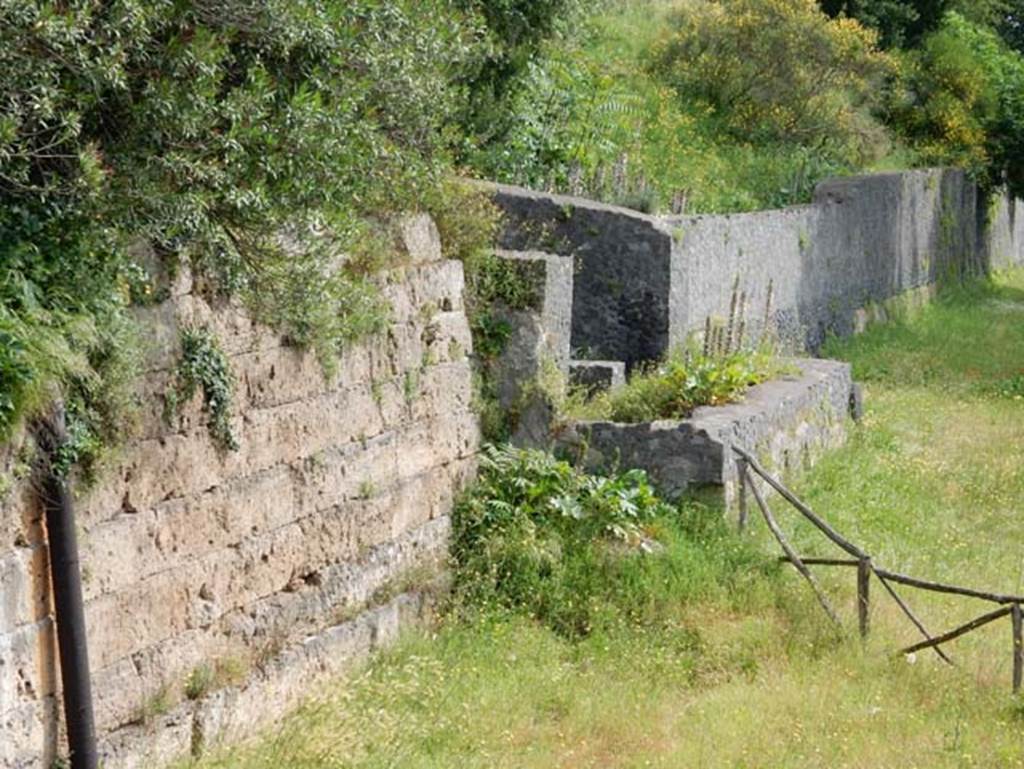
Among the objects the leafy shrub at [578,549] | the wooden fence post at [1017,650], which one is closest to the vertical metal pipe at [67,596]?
the leafy shrub at [578,549]

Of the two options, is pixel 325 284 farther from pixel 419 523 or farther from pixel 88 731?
pixel 88 731

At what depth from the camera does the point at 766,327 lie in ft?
61.9

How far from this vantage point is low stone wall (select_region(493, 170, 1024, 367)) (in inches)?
587

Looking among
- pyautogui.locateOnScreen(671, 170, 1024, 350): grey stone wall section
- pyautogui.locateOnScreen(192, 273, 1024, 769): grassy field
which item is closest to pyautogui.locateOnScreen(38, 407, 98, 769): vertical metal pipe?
pyautogui.locateOnScreen(192, 273, 1024, 769): grassy field

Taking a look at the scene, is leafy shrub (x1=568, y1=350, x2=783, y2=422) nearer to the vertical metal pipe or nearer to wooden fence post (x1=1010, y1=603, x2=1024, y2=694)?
wooden fence post (x1=1010, y1=603, x2=1024, y2=694)

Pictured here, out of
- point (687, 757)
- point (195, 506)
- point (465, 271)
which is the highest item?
point (465, 271)

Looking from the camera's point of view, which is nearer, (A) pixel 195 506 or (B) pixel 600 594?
(A) pixel 195 506

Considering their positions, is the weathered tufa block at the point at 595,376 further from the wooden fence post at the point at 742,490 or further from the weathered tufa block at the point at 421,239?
the weathered tufa block at the point at 421,239

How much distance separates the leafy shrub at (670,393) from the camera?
12898 millimetres

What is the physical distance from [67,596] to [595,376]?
673 centimetres

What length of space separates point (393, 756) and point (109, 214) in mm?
3209

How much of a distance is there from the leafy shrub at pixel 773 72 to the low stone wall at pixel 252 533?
18.6m

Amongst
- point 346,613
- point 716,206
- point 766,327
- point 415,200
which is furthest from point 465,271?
point 716,206

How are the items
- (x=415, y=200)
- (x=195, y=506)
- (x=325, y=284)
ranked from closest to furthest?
(x=195, y=506) < (x=325, y=284) < (x=415, y=200)
